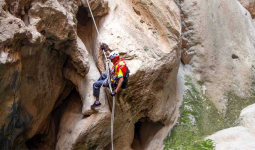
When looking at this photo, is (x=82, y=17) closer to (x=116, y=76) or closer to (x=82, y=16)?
(x=82, y=16)

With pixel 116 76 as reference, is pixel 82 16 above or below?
above

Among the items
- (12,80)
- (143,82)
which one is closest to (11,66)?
(12,80)

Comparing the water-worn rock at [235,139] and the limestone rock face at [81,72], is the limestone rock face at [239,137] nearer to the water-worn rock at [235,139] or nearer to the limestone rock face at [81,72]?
the water-worn rock at [235,139]

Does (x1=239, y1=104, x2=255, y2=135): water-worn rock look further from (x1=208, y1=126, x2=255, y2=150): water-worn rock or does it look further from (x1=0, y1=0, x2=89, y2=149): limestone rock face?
(x1=0, y1=0, x2=89, y2=149): limestone rock face

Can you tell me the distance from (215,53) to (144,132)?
3.60 m

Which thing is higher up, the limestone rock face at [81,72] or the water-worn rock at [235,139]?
the limestone rock face at [81,72]

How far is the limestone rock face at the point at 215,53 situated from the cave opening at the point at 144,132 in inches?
79.8

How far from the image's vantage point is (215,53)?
336 inches

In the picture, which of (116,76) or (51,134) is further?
(51,134)

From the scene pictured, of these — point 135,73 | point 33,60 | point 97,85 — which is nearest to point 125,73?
point 135,73

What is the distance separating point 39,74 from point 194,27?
209 inches

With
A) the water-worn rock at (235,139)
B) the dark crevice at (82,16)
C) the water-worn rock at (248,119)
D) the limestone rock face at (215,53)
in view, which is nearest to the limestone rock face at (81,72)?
the dark crevice at (82,16)

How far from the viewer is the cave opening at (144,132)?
7257 mm

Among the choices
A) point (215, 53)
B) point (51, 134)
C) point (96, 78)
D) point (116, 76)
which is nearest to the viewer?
point (116, 76)
